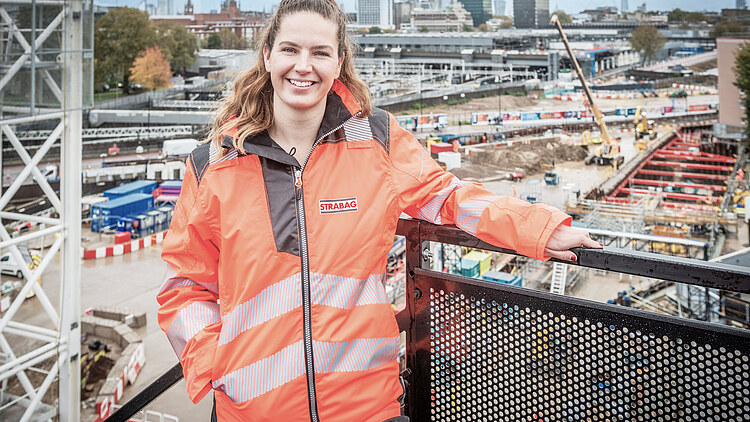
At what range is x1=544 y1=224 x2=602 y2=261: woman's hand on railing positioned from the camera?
0.68 meters

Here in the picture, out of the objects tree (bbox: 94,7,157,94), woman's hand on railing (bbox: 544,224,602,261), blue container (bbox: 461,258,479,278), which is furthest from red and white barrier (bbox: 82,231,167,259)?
woman's hand on railing (bbox: 544,224,602,261)

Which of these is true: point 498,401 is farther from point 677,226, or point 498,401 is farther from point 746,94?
point 746,94

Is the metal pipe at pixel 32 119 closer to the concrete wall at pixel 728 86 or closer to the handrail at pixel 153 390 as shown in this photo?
the handrail at pixel 153 390

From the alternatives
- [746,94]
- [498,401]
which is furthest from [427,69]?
[498,401]

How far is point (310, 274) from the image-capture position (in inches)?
27.2

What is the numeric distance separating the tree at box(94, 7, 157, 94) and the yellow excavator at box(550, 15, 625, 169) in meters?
9.43

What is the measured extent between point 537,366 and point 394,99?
1260 cm

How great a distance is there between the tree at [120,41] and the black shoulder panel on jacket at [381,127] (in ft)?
45.8

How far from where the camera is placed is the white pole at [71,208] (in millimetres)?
2877

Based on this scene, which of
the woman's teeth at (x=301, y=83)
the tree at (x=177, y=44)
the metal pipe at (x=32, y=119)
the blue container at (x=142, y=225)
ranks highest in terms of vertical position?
the tree at (x=177, y=44)

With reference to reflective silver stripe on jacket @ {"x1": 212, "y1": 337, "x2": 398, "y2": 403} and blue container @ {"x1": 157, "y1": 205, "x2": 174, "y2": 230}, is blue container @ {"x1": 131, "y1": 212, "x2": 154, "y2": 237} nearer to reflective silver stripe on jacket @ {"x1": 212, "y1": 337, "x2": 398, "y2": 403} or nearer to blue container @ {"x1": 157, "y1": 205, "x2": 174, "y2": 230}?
blue container @ {"x1": 157, "y1": 205, "x2": 174, "y2": 230}

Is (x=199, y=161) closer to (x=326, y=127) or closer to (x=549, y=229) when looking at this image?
(x=326, y=127)

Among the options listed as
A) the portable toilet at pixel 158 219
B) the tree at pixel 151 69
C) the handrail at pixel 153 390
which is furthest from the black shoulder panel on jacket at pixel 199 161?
the tree at pixel 151 69

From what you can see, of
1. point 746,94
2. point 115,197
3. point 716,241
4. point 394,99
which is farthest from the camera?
point 394,99
